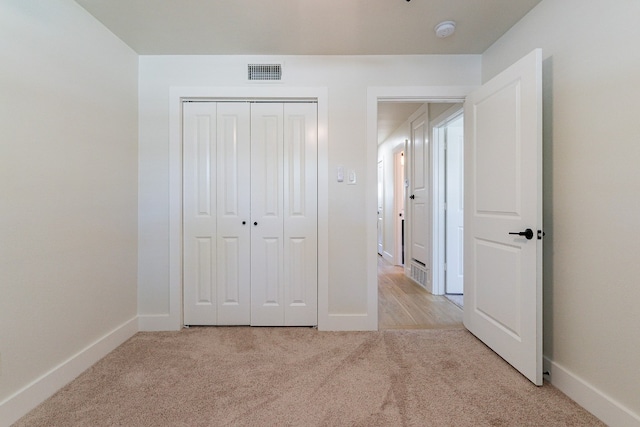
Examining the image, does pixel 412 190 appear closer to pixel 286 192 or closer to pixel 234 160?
pixel 286 192

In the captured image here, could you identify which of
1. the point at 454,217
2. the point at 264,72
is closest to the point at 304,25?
the point at 264,72

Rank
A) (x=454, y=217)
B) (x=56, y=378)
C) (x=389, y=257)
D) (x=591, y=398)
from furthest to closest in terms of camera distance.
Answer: (x=389, y=257), (x=454, y=217), (x=56, y=378), (x=591, y=398)

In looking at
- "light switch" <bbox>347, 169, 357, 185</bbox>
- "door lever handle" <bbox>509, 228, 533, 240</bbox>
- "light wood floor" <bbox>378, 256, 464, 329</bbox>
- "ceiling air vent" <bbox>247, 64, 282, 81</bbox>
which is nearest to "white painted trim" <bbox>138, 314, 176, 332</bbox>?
"light wood floor" <bbox>378, 256, 464, 329</bbox>

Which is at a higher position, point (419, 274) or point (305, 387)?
point (419, 274)

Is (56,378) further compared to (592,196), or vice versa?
(56,378)

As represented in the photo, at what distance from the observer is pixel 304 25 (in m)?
1.94

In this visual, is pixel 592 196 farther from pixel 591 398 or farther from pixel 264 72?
pixel 264 72

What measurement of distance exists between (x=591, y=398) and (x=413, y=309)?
1.46 m

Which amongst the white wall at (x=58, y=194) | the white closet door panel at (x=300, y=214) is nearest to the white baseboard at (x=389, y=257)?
the white closet door panel at (x=300, y=214)

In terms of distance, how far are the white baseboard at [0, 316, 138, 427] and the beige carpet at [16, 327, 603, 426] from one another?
42 mm

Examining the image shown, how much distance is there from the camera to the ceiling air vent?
2328 millimetres

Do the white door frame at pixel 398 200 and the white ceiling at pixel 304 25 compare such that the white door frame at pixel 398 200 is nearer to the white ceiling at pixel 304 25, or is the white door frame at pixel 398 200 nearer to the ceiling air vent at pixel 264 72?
the white ceiling at pixel 304 25

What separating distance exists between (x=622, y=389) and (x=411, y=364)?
0.99 m

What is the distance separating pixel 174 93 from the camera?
231cm
